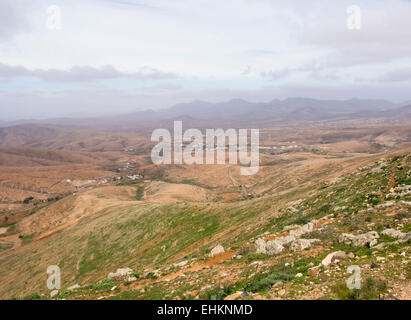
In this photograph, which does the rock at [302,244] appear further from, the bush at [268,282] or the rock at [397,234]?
Answer: the bush at [268,282]

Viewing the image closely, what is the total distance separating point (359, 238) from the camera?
10.3 m

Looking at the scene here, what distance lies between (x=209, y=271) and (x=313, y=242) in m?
5.15

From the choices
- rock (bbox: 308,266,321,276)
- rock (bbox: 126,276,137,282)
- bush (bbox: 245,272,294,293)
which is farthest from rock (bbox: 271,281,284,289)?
rock (bbox: 126,276,137,282)

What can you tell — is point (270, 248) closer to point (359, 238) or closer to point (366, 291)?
point (359, 238)

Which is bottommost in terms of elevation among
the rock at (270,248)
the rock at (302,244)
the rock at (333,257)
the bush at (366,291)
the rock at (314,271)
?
the rock at (270,248)

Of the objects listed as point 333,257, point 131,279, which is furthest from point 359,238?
point 131,279

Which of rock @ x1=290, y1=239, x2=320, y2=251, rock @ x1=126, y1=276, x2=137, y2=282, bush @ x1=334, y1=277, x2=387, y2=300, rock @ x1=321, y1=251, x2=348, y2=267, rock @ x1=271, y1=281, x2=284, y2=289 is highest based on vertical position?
bush @ x1=334, y1=277, x2=387, y2=300

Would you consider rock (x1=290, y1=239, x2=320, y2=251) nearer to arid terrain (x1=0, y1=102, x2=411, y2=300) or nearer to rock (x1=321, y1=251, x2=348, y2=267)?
arid terrain (x1=0, y1=102, x2=411, y2=300)

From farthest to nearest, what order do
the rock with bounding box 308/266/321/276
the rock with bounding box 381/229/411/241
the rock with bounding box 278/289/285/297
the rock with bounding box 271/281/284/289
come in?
the rock with bounding box 381/229/411/241 < the rock with bounding box 308/266/321/276 < the rock with bounding box 271/281/284/289 < the rock with bounding box 278/289/285/297

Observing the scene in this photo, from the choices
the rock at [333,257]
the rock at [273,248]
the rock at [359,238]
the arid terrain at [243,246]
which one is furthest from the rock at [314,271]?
the rock at [273,248]

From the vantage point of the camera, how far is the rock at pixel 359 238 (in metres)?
9.91

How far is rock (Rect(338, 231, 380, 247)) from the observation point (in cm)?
991
